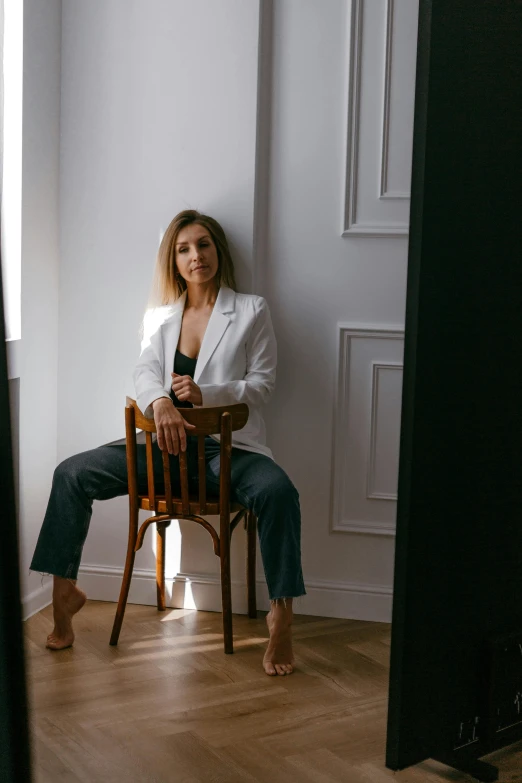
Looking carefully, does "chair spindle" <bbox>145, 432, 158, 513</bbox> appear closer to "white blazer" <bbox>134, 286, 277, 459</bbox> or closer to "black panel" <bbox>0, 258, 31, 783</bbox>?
"white blazer" <bbox>134, 286, 277, 459</bbox>

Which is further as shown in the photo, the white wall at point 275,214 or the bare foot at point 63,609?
the white wall at point 275,214

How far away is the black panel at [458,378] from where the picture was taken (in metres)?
1.24

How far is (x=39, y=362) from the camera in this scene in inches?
112

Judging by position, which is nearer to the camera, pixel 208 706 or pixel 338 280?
pixel 208 706

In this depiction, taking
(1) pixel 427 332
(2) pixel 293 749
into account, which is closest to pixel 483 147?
(1) pixel 427 332

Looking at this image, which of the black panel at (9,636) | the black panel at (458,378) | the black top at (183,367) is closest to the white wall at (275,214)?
the black top at (183,367)

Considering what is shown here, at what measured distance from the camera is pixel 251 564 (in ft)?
9.19

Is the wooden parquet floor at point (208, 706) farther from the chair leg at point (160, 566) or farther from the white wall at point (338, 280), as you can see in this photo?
the white wall at point (338, 280)

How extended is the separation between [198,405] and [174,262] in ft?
1.65

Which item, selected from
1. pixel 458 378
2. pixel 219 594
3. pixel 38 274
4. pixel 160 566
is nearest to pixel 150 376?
pixel 38 274

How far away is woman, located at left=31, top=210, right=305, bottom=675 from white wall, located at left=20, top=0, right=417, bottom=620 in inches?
5.1

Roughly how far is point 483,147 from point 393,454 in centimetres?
166

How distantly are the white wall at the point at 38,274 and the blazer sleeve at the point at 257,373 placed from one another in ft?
1.94

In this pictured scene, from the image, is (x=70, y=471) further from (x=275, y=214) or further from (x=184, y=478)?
(x=275, y=214)
